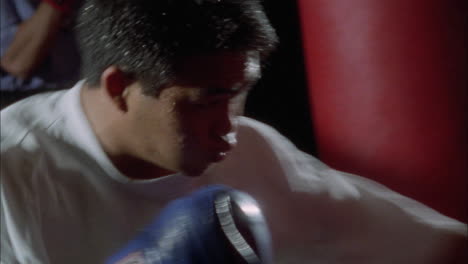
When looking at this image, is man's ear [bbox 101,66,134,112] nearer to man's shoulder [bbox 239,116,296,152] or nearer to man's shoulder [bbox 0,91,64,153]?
man's shoulder [bbox 0,91,64,153]

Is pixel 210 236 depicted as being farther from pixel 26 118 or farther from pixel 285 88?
pixel 285 88

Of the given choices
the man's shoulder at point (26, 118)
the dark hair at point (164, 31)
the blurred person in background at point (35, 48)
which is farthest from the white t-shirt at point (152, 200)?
the blurred person in background at point (35, 48)

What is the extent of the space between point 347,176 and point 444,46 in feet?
0.86

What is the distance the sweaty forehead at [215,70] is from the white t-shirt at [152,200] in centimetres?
17

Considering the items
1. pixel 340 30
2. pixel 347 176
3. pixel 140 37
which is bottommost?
pixel 347 176

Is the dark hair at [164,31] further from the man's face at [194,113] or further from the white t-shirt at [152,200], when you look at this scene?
the white t-shirt at [152,200]

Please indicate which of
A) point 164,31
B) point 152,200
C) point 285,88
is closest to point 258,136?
point 152,200

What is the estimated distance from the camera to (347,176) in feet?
3.47

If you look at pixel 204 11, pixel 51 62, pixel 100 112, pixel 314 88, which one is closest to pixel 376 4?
pixel 314 88

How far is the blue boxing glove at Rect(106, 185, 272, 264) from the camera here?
26.1 inches

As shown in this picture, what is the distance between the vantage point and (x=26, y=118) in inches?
32.7

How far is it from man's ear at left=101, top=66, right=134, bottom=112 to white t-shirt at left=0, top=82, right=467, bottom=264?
0.06 m

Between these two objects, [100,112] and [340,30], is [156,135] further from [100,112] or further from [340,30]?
[340,30]

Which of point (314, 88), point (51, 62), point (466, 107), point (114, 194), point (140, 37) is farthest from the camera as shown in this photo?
point (51, 62)
